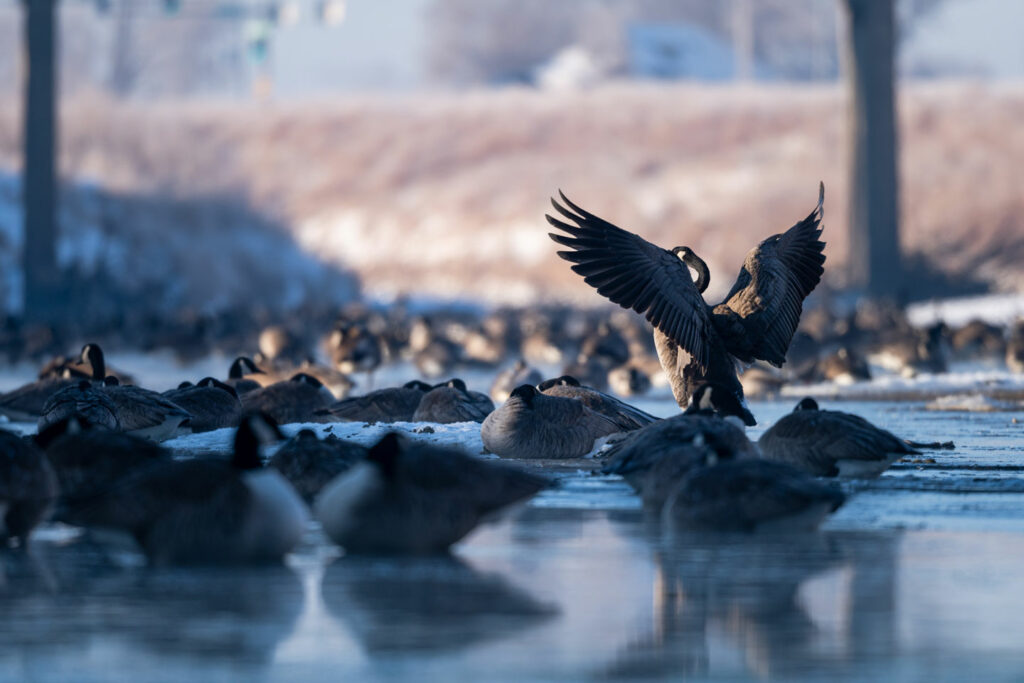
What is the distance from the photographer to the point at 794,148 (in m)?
44.7

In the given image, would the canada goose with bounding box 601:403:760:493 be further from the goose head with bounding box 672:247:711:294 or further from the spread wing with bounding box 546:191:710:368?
the goose head with bounding box 672:247:711:294

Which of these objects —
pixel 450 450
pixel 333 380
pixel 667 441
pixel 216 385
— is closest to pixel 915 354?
pixel 333 380

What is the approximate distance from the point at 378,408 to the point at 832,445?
4121 millimetres

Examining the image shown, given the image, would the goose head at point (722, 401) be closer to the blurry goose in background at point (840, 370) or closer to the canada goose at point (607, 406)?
the canada goose at point (607, 406)

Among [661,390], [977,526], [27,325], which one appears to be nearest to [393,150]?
[27,325]

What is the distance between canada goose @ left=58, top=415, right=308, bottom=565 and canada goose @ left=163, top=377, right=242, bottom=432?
4376mm

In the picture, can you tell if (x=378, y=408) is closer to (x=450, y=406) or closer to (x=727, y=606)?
(x=450, y=406)

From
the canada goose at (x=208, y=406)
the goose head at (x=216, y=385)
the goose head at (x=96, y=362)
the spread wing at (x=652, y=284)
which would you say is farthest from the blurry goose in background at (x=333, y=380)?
the spread wing at (x=652, y=284)

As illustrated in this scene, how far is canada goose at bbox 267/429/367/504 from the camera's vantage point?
24.5 ft

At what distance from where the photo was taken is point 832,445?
313 inches

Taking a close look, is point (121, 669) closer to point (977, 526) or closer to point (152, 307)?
point (977, 526)

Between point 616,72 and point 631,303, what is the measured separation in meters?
81.4

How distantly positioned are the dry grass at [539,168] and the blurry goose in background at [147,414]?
78.6 feet

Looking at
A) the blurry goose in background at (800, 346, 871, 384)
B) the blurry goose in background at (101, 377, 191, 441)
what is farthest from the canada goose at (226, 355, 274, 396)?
the blurry goose in background at (800, 346, 871, 384)
